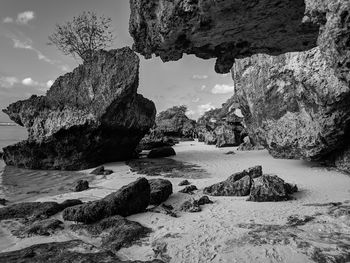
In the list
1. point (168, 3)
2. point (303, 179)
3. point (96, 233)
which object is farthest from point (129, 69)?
point (168, 3)

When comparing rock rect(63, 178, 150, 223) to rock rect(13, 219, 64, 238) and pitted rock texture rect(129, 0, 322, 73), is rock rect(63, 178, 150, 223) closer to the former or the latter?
rock rect(13, 219, 64, 238)

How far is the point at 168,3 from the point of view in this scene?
15.4ft

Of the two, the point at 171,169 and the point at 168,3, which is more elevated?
the point at 168,3

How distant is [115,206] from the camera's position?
8.16m

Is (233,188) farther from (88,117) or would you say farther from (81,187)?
(88,117)

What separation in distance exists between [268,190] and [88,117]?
12.3 meters

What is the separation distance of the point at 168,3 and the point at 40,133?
17099mm

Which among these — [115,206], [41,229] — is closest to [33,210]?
[41,229]

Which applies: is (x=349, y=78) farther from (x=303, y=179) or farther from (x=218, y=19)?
(x=303, y=179)

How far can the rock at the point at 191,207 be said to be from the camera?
859cm

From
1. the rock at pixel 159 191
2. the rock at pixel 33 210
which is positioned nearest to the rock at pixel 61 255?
the rock at pixel 33 210

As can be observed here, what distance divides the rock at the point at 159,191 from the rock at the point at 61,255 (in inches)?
133

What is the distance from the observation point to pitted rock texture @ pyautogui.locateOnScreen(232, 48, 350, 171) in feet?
38.7

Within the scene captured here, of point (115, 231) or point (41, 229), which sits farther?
point (41, 229)
